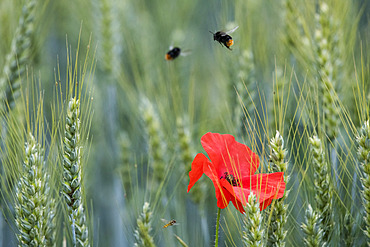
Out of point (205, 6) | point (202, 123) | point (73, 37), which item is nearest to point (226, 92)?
point (202, 123)

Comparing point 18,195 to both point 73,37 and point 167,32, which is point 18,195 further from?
point 73,37

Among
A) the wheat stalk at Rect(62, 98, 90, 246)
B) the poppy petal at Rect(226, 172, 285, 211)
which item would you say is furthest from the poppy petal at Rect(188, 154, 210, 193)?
the wheat stalk at Rect(62, 98, 90, 246)

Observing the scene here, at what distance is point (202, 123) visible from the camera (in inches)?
83.0

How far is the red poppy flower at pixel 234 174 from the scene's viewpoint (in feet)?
3.49

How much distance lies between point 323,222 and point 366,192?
18cm

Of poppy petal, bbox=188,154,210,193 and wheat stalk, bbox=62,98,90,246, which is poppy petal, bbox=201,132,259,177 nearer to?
poppy petal, bbox=188,154,210,193

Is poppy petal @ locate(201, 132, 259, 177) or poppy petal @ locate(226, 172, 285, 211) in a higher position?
poppy petal @ locate(201, 132, 259, 177)

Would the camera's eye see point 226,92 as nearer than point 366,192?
No

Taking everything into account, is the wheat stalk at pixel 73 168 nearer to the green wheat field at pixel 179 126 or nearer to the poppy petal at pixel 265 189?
the green wheat field at pixel 179 126

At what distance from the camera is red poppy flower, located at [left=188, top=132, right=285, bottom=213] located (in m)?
1.06

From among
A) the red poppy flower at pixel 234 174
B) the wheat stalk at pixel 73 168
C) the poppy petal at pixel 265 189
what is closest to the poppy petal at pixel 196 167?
the red poppy flower at pixel 234 174

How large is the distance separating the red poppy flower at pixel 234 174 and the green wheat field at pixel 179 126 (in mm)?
20

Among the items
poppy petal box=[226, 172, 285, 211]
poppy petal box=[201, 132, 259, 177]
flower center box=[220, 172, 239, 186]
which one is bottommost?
poppy petal box=[226, 172, 285, 211]

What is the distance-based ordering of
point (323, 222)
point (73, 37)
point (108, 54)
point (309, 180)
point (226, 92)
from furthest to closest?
point (73, 37), point (108, 54), point (226, 92), point (309, 180), point (323, 222)
